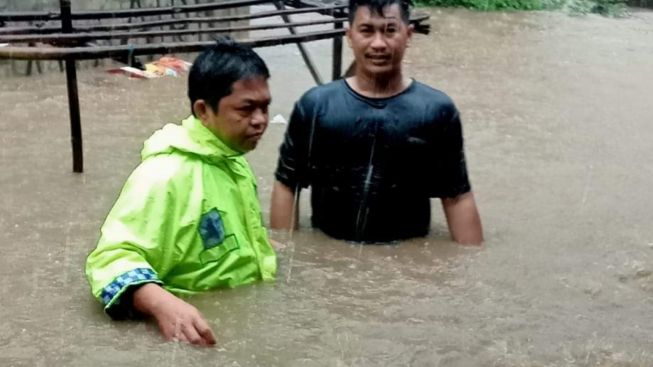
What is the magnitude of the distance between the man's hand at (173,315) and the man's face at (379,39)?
1.61 metres

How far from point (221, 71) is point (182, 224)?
0.55 m

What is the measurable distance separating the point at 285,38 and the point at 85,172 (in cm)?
143

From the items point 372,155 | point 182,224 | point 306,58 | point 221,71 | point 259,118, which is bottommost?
point 306,58

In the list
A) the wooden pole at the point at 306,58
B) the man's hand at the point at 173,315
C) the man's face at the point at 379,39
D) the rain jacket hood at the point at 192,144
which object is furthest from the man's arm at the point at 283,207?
the wooden pole at the point at 306,58

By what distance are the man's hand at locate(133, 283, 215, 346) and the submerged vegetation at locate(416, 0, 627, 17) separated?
13386 mm

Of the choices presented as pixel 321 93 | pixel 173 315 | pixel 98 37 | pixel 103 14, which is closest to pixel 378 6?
pixel 321 93

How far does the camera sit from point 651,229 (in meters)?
5.43

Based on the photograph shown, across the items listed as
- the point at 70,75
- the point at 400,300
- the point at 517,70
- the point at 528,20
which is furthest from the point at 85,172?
the point at 528,20

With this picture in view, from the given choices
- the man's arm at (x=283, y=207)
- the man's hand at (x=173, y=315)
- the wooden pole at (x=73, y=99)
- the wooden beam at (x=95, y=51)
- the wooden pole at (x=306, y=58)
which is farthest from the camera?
the wooden pole at (x=306, y=58)

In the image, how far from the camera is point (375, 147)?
183 inches

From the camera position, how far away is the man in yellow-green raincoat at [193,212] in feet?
11.3

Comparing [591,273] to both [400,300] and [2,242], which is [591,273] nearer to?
[400,300]

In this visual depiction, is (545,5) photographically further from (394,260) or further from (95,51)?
(394,260)

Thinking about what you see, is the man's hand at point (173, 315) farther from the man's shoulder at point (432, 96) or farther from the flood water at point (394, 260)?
the man's shoulder at point (432, 96)
